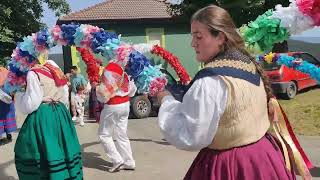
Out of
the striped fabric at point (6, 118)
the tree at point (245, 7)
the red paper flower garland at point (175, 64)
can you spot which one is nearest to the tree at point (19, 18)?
the tree at point (245, 7)

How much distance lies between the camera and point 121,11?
2445 cm

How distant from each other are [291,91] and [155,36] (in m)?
11.0

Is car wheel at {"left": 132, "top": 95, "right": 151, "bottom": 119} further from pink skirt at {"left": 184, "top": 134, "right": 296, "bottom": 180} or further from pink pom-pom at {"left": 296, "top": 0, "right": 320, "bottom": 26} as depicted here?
pink skirt at {"left": 184, "top": 134, "right": 296, "bottom": 180}

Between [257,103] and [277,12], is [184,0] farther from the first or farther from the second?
[257,103]

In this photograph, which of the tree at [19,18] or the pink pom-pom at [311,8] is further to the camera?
the tree at [19,18]

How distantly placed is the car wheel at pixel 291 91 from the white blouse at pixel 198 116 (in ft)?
39.1

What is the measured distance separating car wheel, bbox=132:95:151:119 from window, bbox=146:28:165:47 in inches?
439

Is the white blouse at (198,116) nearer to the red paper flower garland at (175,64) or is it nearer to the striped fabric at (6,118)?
the striped fabric at (6,118)

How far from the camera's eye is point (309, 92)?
49.6ft

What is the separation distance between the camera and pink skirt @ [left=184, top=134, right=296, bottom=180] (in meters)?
2.57

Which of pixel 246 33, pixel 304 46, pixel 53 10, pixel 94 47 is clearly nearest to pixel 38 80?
pixel 94 47

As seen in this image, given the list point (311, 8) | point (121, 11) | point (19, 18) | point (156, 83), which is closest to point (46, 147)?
point (156, 83)

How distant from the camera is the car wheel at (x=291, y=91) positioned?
14.0m

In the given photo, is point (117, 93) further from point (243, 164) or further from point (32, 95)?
point (243, 164)
